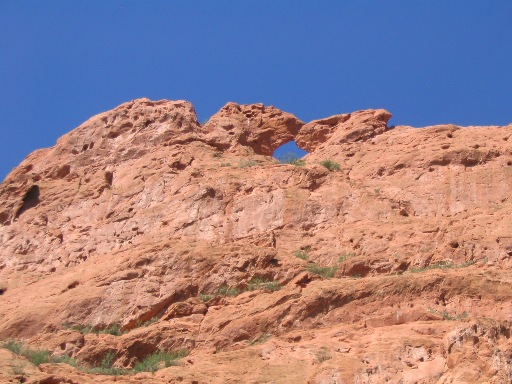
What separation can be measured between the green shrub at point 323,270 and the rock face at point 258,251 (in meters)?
0.07

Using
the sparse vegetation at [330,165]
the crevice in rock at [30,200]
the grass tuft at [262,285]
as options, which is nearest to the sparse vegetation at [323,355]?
the grass tuft at [262,285]

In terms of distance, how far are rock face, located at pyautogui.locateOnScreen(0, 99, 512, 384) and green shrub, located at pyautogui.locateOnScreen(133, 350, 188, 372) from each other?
259 mm

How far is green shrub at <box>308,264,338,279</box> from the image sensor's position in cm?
2512

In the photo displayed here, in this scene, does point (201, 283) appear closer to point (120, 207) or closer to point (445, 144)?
point (120, 207)

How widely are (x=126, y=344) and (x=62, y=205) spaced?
1098cm

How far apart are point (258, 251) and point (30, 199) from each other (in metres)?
11.1

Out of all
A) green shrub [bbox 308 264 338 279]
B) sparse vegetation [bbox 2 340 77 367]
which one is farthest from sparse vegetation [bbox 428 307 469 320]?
sparse vegetation [bbox 2 340 77 367]

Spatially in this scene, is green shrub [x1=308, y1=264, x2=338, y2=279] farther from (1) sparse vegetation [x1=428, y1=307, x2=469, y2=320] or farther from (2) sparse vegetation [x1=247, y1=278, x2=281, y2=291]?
(1) sparse vegetation [x1=428, y1=307, x2=469, y2=320]

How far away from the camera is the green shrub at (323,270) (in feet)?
82.4

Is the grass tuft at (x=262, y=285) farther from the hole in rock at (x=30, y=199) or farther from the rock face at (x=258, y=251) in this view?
the hole in rock at (x=30, y=199)

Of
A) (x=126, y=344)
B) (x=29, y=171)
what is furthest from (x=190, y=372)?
(x=29, y=171)

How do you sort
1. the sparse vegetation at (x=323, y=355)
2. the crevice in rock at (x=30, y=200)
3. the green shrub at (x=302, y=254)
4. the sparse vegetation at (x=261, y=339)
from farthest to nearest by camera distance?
the crevice in rock at (x=30, y=200)
the green shrub at (x=302, y=254)
the sparse vegetation at (x=261, y=339)
the sparse vegetation at (x=323, y=355)

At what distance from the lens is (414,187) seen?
2958cm

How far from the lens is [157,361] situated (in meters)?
22.2
